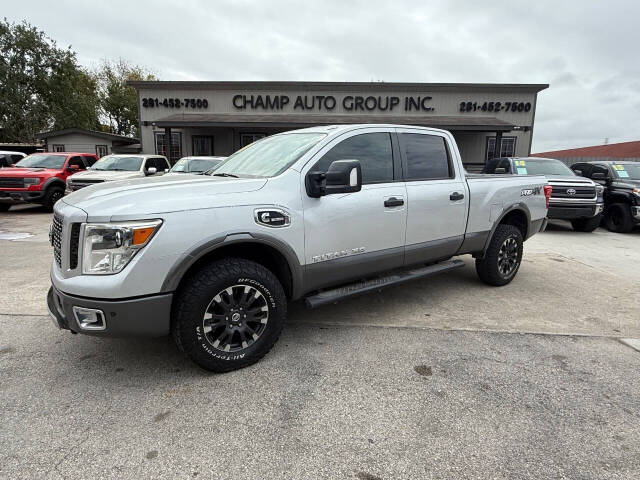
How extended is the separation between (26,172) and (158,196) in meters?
11.4

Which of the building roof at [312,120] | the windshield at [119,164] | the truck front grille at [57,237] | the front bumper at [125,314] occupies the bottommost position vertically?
the front bumper at [125,314]

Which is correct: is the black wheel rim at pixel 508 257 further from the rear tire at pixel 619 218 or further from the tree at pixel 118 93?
the tree at pixel 118 93

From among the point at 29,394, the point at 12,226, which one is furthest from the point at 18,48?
the point at 29,394

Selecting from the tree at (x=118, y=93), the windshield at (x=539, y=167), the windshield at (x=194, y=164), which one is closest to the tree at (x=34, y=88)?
the tree at (x=118, y=93)

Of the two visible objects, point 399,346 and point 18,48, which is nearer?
point 399,346

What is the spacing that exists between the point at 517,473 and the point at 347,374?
4.01 ft

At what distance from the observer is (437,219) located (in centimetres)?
398

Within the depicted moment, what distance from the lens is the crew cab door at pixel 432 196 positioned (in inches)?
150

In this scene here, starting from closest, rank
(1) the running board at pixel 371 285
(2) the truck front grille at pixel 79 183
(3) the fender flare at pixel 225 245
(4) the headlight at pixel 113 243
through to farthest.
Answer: (4) the headlight at pixel 113 243, (3) the fender flare at pixel 225 245, (1) the running board at pixel 371 285, (2) the truck front grille at pixel 79 183

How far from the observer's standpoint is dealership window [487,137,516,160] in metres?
21.2

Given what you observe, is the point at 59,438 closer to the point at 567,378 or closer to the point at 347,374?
→ the point at 347,374

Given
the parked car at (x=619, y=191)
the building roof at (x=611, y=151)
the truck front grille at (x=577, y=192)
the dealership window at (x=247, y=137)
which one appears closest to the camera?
the truck front grille at (x=577, y=192)

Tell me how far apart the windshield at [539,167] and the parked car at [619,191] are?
1369 millimetres

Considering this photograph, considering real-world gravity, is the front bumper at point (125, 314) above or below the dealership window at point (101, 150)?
below
